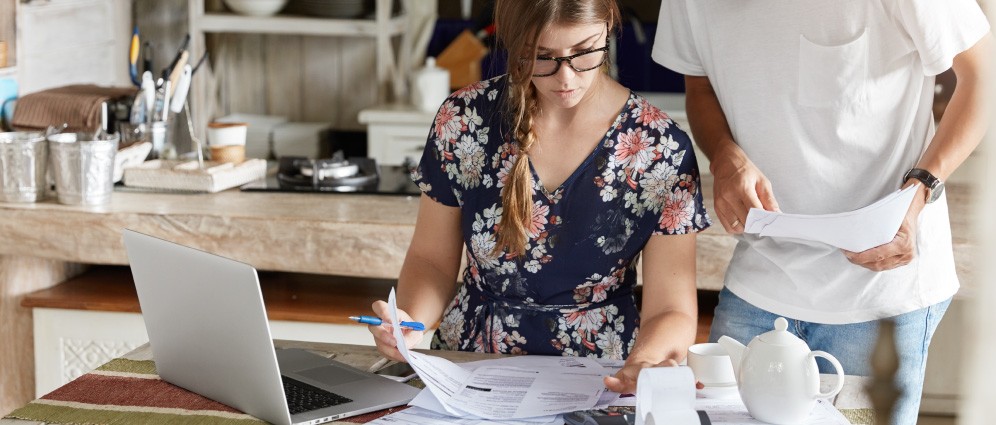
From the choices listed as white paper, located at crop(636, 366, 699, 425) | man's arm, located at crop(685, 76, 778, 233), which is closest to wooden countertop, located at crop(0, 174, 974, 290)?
man's arm, located at crop(685, 76, 778, 233)

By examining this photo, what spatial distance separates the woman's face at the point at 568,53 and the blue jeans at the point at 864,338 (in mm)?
486

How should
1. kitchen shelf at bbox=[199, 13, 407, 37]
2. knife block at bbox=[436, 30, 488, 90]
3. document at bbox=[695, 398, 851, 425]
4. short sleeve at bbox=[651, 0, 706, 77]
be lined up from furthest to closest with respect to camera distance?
knife block at bbox=[436, 30, 488, 90], kitchen shelf at bbox=[199, 13, 407, 37], short sleeve at bbox=[651, 0, 706, 77], document at bbox=[695, 398, 851, 425]

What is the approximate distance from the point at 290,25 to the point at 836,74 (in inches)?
107

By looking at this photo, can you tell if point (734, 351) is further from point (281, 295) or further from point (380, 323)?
point (281, 295)

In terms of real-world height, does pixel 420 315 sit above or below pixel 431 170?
below

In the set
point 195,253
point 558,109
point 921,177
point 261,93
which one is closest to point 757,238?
point 921,177

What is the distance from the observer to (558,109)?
167cm

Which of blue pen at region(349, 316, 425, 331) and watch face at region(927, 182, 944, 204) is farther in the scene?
watch face at region(927, 182, 944, 204)

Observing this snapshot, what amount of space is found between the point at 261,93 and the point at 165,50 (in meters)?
0.43

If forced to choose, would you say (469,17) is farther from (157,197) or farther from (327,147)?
(157,197)

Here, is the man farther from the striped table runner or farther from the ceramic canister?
the ceramic canister

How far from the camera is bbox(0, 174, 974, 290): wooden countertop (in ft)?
8.00

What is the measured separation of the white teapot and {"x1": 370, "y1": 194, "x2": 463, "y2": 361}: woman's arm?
575 millimetres

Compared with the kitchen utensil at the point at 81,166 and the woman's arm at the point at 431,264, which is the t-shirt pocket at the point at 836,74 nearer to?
the woman's arm at the point at 431,264
